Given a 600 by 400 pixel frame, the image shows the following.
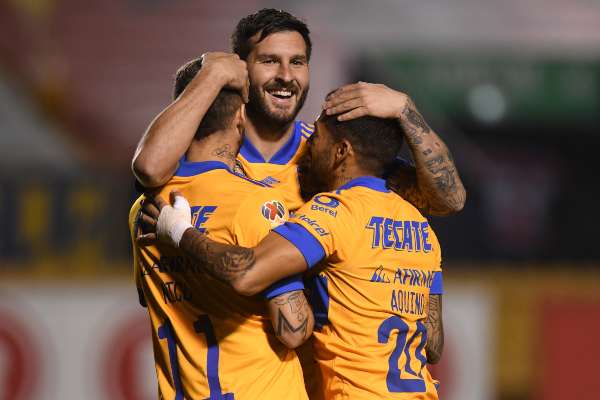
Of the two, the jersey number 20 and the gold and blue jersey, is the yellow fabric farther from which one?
the gold and blue jersey

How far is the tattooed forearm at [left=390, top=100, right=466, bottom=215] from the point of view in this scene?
11.5 ft

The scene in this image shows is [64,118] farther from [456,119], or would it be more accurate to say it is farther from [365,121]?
[365,121]

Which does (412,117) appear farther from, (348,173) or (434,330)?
(434,330)

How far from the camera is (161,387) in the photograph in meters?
3.53

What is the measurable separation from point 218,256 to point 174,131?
1.53 feet

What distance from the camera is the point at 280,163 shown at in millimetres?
4031

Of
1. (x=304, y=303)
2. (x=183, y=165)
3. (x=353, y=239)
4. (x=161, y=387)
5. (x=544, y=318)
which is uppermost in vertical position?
(x=183, y=165)

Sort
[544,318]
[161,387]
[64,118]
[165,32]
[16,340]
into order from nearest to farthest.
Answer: [161,387], [16,340], [544,318], [64,118], [165,32]

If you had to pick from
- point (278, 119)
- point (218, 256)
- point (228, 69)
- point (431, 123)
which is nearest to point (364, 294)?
point (218, 256)

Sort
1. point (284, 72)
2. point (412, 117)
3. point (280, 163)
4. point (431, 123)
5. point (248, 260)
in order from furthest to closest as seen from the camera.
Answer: point (431, 123)
point (280, 163)
point (284, 72)
point (412, 117)
point (248, 260)

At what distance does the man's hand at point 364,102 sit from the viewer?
3385 millimetres

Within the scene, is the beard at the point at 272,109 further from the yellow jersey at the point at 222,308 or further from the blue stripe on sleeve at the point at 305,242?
the blue stripe on sleeve at the point at 305,242

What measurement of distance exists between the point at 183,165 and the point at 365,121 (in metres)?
0.63

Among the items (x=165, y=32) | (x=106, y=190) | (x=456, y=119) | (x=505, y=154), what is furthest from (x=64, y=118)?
(x=505, y=154)
